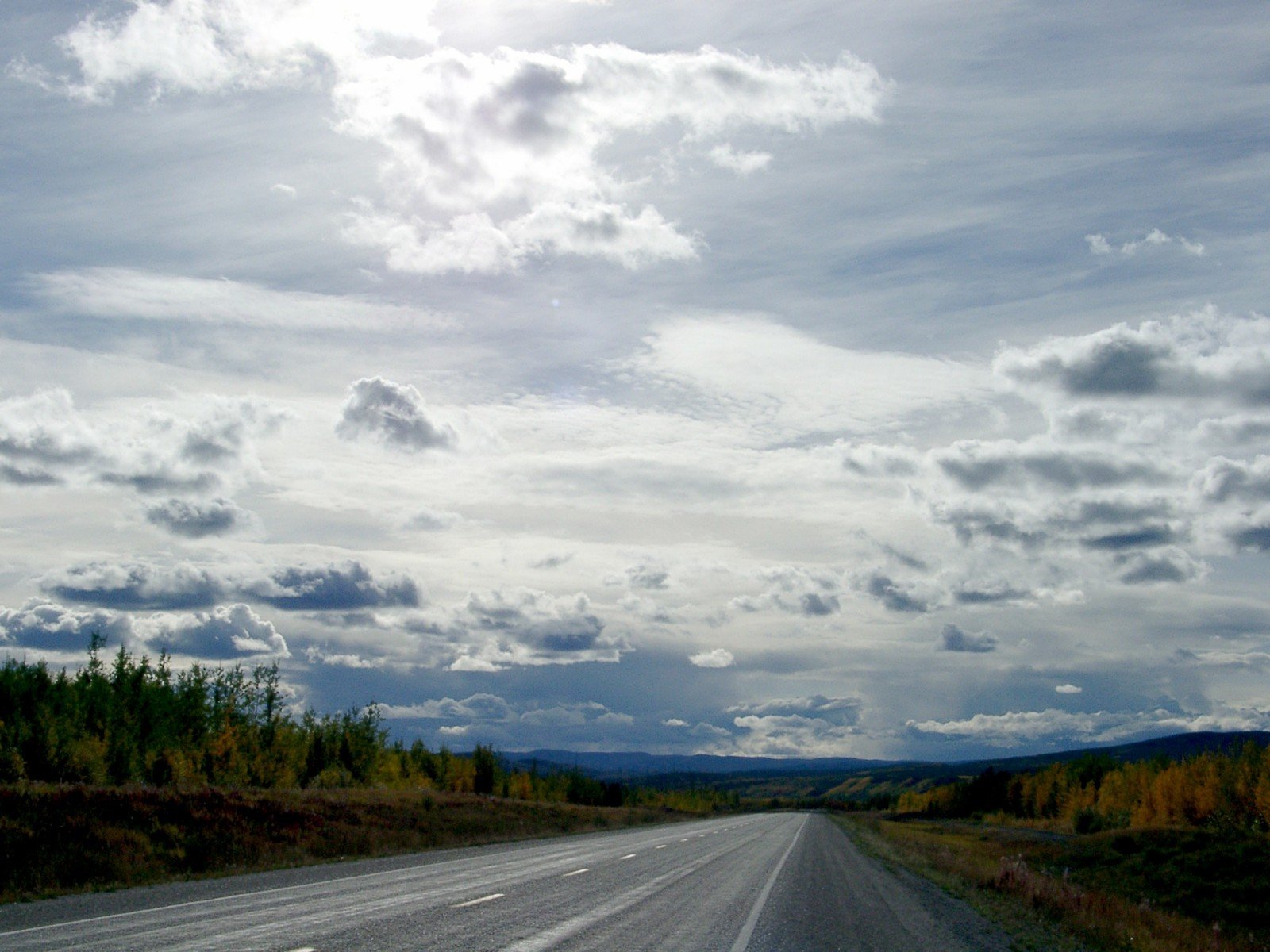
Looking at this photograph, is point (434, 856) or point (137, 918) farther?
point (434, 856)

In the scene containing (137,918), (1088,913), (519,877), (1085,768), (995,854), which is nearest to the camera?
(137,918)

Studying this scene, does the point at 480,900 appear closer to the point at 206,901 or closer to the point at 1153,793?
the point at 206,901

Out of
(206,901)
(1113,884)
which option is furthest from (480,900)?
(1113,884)

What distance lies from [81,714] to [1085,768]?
131 meters

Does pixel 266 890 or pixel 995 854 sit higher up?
pixel 266 890

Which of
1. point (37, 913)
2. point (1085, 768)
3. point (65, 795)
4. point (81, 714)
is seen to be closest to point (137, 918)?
point (37, 913)

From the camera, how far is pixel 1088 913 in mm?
21906

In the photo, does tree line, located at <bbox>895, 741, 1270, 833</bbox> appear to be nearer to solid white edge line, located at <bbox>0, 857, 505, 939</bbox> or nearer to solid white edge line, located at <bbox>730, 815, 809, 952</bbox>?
solid white edge line, located at <bbox>730, 815, 809, 952</bbox>

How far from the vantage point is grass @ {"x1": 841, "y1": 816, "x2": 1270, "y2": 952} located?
2075 cm

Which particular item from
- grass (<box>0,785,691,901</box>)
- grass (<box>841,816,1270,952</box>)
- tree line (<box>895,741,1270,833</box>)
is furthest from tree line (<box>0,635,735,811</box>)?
tree line (<box>895,741,1270,833</box>)

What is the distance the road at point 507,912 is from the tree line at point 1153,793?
6347cm

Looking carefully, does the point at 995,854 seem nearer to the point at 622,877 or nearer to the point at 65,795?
the point at 622,877

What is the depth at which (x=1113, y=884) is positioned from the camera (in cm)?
5228

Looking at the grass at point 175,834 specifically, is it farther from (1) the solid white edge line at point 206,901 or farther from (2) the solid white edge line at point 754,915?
(2) the solid white edge line at point 754,915
